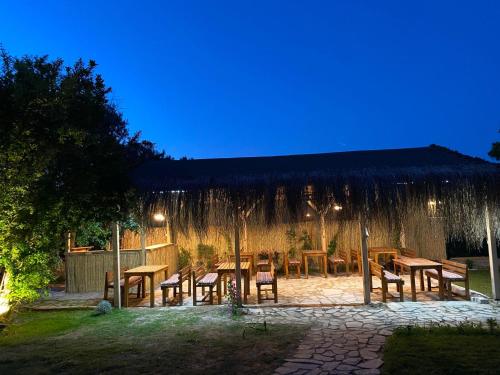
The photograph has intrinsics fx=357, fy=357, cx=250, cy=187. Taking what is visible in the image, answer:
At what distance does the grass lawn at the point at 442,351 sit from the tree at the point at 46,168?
5277mm

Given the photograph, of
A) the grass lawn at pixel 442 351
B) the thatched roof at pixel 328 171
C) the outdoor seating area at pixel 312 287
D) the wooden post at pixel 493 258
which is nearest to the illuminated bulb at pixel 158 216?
the thatched roof at pixel 328 171

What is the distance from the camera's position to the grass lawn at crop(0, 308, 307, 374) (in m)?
4.42

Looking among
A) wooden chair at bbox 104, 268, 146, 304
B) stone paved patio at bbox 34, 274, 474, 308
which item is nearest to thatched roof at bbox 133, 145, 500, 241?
stone paved patio at bbox 34, 274, 474, 308

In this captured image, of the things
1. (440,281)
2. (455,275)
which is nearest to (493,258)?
(455,275)

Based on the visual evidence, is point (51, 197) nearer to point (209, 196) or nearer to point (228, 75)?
point (209, 196)

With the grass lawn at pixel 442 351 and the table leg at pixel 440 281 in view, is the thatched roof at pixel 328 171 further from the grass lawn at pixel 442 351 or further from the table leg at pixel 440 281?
the grass lawn at pixel 442 351

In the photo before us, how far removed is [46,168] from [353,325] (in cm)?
593

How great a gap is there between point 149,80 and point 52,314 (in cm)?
11636

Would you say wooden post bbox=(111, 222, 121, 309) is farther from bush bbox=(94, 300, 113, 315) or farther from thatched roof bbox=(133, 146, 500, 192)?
thatched roof bbox=(133, 146, 500, 192)

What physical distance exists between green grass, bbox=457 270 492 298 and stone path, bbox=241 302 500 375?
1489 millimetres

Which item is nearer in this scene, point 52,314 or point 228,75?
point 52,314

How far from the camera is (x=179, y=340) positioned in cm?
541

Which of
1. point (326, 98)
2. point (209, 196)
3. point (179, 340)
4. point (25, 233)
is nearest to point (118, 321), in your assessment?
point (179, 340)

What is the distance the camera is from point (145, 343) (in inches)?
209
